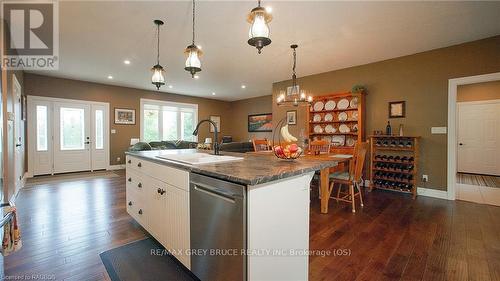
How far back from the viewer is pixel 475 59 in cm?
346

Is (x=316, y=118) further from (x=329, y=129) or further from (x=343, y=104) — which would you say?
(x=343, y=104)

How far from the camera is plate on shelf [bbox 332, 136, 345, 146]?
194 inches

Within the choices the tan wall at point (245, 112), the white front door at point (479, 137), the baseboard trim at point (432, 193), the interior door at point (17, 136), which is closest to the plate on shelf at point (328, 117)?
the baseboard trim at point (432, 193)

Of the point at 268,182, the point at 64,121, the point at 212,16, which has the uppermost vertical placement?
the point at 212,16

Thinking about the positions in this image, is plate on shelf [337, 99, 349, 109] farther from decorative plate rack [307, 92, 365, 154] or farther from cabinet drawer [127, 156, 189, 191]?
cabinet drawer [127, 156, 189, 191]

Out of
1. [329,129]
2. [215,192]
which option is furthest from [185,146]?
[215,192]

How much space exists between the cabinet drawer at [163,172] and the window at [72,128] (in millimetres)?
5117

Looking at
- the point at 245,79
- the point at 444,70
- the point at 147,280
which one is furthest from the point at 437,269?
the point at 245,79

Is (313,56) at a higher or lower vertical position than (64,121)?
higher

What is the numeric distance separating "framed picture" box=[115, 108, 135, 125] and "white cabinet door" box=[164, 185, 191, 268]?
620 cm

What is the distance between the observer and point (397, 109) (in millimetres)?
4215

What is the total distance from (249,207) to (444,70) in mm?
4536

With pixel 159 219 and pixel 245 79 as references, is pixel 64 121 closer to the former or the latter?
pixel 245 79

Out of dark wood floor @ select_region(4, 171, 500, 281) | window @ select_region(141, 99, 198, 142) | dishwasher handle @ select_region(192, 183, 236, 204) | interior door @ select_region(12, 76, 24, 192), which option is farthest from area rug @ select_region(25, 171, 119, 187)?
dishwasher handle @ select_region(192, 183, 236, 204)
